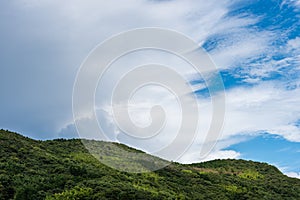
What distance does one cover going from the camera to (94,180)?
3803 cm

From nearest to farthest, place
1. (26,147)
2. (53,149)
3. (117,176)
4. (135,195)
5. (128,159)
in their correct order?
(135,195) < (117,176) < (26,147) < (53,149) < (128,159)

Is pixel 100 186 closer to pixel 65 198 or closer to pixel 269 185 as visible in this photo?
pixel 65 198

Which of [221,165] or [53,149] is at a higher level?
[221,165]

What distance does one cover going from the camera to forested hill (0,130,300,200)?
3478 centimetres

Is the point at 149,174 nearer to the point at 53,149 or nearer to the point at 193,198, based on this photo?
the point at 193,198

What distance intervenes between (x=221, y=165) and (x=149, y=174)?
33244 mm

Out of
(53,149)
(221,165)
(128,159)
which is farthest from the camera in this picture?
(221,165)

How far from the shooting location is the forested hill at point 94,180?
114ft

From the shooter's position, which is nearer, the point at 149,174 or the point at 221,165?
the point at 149,174

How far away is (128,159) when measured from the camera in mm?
59906

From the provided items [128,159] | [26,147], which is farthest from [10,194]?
[128,159]

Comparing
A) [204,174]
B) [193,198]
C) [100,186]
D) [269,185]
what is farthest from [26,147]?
[269,185]

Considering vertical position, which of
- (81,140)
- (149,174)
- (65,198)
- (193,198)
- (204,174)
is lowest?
(65,198)

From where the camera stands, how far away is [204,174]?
6088 centimetres
